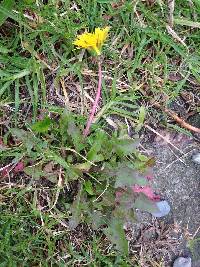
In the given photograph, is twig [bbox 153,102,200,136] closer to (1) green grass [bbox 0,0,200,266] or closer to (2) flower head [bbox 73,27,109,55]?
(1) green grass [bbox 0,0,200,266]

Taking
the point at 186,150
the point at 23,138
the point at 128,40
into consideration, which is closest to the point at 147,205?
the point at 186,150

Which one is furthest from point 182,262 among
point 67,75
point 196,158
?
point 67,75

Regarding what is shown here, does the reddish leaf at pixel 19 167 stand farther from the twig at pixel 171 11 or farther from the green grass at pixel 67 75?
the twig at pixel 171 11

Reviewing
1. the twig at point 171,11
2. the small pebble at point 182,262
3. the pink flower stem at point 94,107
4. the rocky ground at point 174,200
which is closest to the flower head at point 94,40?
the pink flower stem at point 94,107

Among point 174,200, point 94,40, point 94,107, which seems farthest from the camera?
point 174,200

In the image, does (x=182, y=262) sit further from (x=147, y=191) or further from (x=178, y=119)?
(x=178, y=119)

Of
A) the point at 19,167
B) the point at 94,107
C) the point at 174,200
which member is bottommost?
the point at 174,200

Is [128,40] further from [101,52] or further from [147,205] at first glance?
[147,205]
